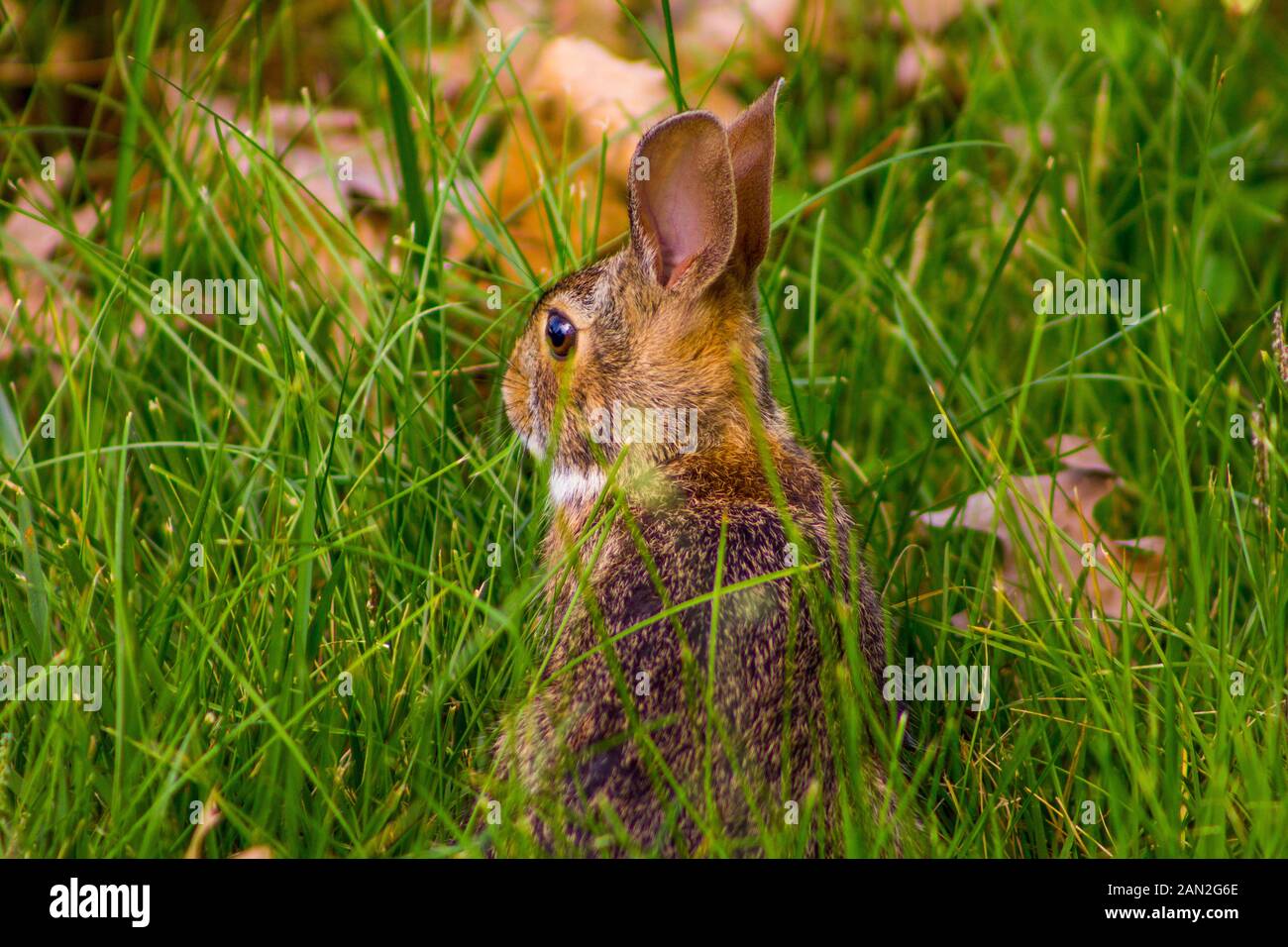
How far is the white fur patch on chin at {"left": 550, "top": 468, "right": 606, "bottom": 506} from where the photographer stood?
3.98m

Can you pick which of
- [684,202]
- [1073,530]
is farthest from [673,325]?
[1073,530]

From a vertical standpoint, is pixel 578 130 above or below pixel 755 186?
above

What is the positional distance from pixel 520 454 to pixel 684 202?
1061 millimetres

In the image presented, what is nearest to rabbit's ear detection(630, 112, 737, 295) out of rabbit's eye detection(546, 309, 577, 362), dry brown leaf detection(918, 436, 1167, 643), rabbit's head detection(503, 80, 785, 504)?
rabbit's head detection(503, 80, 785, 504)

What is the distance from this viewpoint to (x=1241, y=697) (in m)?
3.55

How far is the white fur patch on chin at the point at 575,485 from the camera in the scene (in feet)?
13.1

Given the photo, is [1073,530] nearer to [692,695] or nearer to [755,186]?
[755,186]

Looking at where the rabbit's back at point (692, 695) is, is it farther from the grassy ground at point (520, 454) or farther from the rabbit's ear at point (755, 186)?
the rabbit's ear at point (755, 186)

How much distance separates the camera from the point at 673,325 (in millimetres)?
3996

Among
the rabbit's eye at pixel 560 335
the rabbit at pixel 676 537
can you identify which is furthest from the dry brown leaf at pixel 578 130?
the rabbit at pixel 676 537

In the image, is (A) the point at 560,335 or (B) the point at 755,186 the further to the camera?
(A) the point at 560,335
